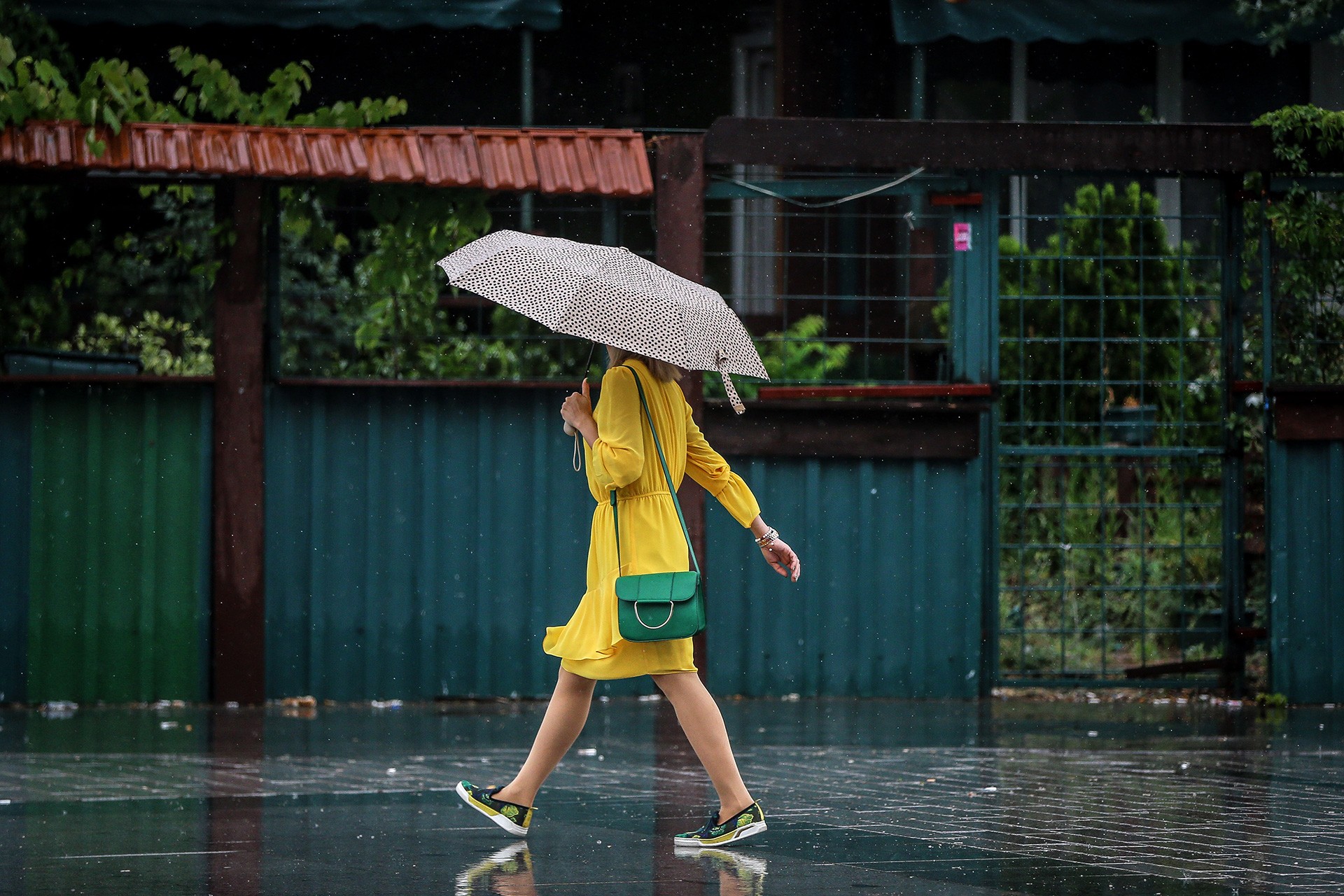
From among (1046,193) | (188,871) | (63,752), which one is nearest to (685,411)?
(188,871)

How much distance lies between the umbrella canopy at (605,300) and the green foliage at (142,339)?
4.99 meters

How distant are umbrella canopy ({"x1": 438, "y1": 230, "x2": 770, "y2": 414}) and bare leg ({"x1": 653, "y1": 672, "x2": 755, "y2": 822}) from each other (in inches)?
42.4

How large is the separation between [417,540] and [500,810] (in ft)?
14.7

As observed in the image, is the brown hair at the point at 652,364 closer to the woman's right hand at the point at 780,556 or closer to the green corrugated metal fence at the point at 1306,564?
the woman's right hand at the point at 780,556

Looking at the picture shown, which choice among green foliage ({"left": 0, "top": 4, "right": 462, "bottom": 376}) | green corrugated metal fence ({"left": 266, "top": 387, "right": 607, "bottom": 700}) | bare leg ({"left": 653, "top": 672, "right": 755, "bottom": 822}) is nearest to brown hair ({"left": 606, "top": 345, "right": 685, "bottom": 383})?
bare leg ({"left": 653, "top": 672, "right": 755, "bottom": 822})

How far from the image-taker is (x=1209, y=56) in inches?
594

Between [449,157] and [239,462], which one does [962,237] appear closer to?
[449,157]

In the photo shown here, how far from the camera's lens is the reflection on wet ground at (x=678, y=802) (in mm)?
5676

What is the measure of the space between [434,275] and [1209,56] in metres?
7.62

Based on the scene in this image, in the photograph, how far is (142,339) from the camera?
10820mm

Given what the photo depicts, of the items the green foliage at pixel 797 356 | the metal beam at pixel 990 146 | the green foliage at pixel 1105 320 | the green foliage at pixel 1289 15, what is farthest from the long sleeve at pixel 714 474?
the green foliage at pixel 1289 15

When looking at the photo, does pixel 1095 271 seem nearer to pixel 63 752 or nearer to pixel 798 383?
pixel 798 383

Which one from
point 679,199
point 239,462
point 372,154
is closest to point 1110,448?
point 679,199

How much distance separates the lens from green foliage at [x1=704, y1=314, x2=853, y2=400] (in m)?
11.5
